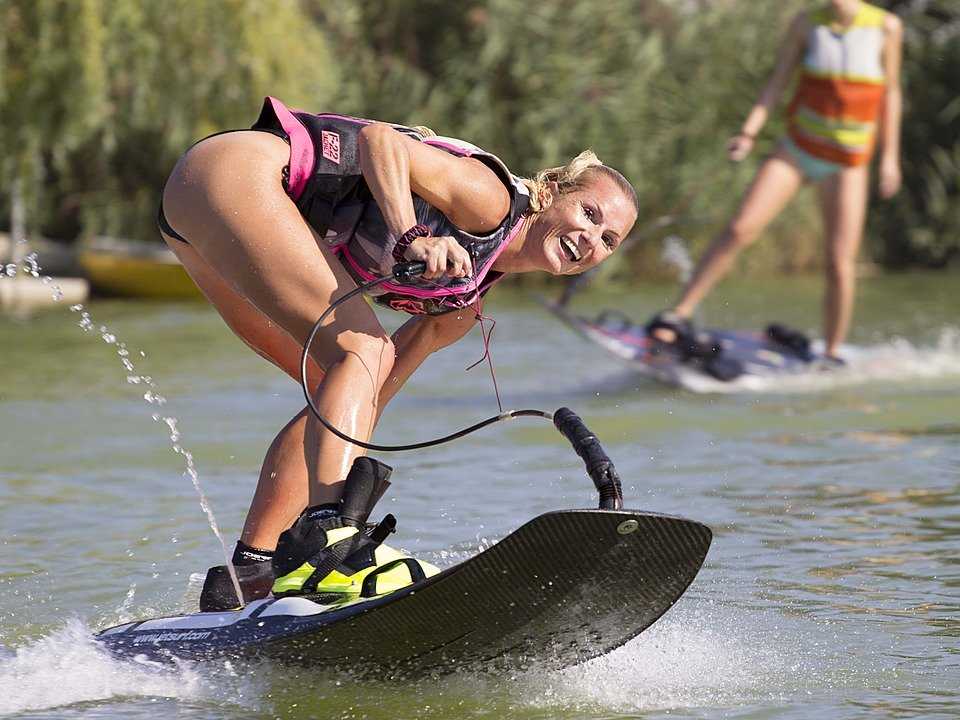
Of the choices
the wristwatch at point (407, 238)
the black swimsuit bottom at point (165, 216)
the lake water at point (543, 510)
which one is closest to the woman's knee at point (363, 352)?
the wristwatch at point (407, 238)

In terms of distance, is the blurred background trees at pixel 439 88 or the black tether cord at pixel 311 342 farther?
the blurred background trees at pixel 439 88

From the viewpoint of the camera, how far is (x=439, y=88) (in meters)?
18.4

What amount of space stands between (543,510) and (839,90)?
3994 mm

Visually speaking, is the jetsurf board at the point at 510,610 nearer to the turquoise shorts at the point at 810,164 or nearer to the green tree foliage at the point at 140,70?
the turquoise shorts at the point at 810,164

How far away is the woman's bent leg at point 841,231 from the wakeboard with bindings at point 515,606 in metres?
5.52

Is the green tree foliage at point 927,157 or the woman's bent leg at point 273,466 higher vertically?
the woman's bent leg at point 273,466

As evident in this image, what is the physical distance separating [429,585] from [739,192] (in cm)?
1525

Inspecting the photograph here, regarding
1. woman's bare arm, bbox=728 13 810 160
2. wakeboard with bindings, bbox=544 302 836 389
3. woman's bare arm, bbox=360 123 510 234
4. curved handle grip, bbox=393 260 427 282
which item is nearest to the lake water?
wakeboard with bindings, bbox=544 302 836 389

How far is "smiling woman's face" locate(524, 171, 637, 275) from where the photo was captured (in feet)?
12.7

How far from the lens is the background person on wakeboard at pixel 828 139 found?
28.8 feet

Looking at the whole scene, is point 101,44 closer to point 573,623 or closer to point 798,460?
point 798,460

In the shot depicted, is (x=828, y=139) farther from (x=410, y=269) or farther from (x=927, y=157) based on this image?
(x=927, y=157)

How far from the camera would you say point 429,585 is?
338cm

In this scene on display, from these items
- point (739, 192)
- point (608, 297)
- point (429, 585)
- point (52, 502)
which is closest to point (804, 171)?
point (52, 502)
